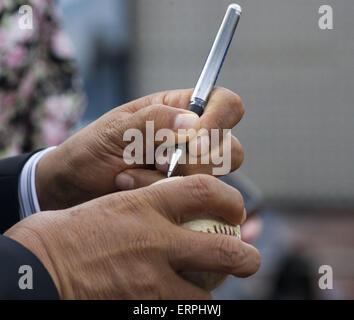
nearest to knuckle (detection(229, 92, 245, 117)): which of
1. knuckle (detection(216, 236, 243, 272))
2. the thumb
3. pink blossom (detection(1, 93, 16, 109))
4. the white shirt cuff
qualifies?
the thumb

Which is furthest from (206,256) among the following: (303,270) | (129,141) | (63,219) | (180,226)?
(303,270)

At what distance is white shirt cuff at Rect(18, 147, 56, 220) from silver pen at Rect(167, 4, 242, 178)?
0.30 metres

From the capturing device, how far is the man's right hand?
640 mm

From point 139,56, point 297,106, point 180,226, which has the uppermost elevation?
point 139,56

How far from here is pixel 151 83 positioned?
5.45 meters

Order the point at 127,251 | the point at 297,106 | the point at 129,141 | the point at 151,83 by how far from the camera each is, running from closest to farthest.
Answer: the point at 127,251, the point at 129,141, the point at 151,83, the point at 297,106

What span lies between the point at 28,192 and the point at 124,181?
0.19m

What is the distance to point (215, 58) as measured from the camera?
79 cm

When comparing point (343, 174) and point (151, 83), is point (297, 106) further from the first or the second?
point (151, 83)

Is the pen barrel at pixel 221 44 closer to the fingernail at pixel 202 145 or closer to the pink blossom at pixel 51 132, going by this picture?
the fingernail at pixel 202 145

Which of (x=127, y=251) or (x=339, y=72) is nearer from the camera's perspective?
(x=127, y=251)

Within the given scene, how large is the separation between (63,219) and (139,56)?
16.2 ft

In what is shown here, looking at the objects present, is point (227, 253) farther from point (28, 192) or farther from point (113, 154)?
point (28, 192)

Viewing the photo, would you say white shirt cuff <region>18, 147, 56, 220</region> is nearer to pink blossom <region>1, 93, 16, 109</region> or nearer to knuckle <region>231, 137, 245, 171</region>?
knuckle <region>231, 137, 245, 171</region>
